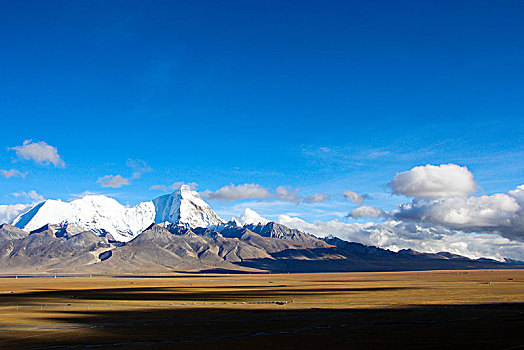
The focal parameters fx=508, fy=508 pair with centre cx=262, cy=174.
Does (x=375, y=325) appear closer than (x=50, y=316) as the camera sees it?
Yes

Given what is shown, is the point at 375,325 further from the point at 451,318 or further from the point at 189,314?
the point at 189,314

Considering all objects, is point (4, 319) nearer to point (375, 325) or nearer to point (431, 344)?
point (375, 325)

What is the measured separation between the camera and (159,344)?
1636 inches

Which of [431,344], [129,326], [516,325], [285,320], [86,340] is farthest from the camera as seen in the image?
[285,320]

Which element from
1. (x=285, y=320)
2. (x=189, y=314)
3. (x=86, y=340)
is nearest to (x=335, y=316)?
(x=285, y=320)

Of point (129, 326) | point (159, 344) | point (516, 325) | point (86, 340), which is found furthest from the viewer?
point (129, 326)

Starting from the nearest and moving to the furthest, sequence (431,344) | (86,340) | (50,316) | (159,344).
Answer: (431,344) < (159,344) < (86,340) < (50,316)

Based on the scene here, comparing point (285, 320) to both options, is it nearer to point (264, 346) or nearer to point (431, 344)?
point (264, 346)

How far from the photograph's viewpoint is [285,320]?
58.5 m

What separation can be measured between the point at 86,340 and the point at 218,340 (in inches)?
463

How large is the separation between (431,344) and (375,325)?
1319cm

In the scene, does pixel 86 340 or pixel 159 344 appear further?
pixel 86 340

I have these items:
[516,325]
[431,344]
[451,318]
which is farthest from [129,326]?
[516,325]

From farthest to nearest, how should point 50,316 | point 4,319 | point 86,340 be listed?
point 50,316, point 4,319, point 86,340
